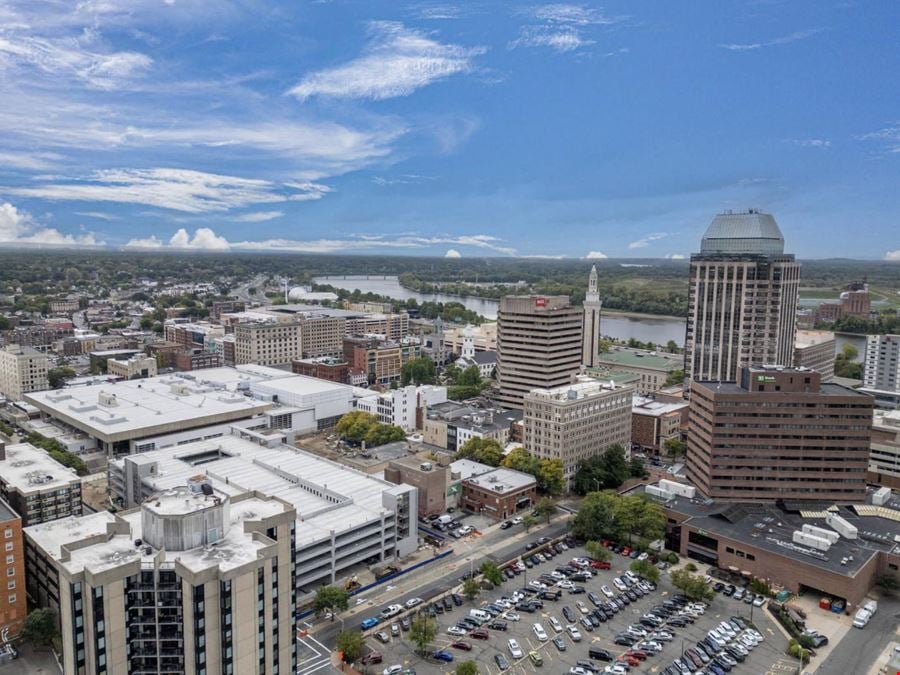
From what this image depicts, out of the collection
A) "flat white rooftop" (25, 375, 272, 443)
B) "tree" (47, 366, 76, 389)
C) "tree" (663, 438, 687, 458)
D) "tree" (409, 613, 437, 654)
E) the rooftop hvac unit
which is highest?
"flat white rooftop" (25, 375, 272, 443)

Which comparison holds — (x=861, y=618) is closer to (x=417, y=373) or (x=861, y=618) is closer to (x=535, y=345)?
(x=535, y=345)

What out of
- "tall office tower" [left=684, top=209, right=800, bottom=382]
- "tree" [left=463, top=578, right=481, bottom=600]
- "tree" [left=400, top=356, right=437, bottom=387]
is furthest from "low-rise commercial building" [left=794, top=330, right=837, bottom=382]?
"tree" [left=463, top=578, right=481, bottom=600]

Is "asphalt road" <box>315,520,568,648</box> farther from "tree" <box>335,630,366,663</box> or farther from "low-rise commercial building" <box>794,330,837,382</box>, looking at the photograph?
Result: "low-rise commercial building" <box>794,330,837,382</box>

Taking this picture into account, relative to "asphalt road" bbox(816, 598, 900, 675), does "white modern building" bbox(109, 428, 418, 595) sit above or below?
above

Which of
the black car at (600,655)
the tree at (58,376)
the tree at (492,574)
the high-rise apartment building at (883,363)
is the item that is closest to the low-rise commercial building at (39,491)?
the tree at (492,574)

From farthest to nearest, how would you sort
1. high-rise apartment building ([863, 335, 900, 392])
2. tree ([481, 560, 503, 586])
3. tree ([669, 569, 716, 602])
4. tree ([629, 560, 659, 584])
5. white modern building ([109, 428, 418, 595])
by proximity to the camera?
high-rise apartment building ([863, 335, 900, 392])
white modern building ([109, 428, 418, 595])
tree ([629, 560, 659, 584])
tree ([481, 560, 503, 586])
tree ([669, 569, 716, 602])

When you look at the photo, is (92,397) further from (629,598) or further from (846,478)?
(846,478)

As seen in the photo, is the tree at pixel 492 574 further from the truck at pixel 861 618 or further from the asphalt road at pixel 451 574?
the truck at pixel 861 618
